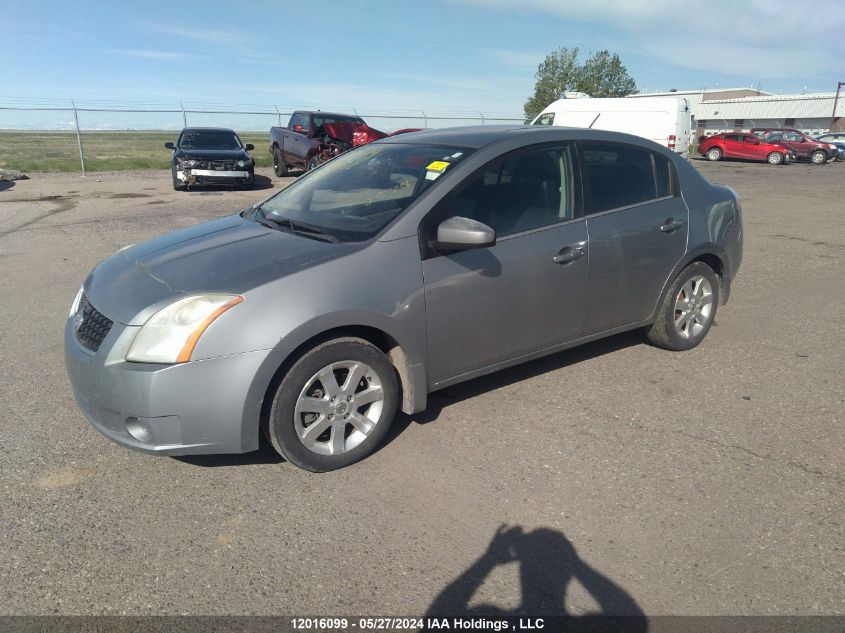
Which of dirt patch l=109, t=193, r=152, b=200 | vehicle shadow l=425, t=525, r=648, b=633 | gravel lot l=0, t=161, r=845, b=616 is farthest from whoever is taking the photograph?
dirt patch l=109, t=193, r=152, b=200

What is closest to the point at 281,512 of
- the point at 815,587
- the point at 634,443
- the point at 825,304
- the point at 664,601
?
the point at 664,601

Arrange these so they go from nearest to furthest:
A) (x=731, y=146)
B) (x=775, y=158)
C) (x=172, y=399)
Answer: (x=172, y=399) → (x=775, y=158) → (x=731, y=146)

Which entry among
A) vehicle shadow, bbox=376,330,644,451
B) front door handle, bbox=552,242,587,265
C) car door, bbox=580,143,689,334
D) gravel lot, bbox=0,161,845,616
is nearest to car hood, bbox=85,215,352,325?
gravel lot, bbox=0,161,845,616

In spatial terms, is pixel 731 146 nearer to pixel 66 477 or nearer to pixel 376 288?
pixel 376 288

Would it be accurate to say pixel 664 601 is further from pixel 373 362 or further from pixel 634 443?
pixel 373 362

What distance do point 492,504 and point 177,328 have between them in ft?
5.58

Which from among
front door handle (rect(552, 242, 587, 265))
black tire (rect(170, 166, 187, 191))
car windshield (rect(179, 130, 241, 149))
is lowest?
front door handle (rect(552, 242, 587, 265))

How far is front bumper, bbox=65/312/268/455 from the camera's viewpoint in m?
2.96

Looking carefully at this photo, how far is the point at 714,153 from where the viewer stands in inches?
1310

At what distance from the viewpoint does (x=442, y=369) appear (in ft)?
12.1

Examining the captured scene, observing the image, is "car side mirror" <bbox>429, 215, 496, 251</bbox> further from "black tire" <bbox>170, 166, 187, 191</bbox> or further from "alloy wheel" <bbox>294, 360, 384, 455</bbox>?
"black tire" <bbox>170, 166, 187, 191</bbox>

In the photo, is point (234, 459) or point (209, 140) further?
point (209, 140)

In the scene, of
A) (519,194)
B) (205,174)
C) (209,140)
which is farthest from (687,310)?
(209,140)

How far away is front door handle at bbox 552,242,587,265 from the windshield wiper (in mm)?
1379
